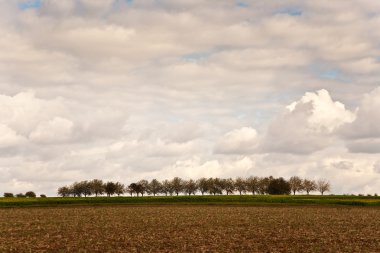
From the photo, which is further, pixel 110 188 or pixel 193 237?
pixel 110 188

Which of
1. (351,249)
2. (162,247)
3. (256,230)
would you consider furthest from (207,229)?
(351,249)

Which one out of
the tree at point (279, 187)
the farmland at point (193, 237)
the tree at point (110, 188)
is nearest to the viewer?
the farmland at point (193, 237)

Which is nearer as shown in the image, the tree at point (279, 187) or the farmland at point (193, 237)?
the farmland at point (193, 237)

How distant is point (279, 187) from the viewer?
17112cm

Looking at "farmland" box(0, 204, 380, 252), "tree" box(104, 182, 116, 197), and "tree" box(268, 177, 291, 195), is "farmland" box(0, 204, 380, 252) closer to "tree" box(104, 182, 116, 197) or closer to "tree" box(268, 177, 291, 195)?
"tree" box(268, 177, 291, 195)

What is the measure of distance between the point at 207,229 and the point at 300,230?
26.1 ft

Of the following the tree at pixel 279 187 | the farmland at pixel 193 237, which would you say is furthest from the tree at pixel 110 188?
the farmland at pixel 193 237

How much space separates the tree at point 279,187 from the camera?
557 feet

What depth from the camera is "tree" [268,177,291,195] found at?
557ft

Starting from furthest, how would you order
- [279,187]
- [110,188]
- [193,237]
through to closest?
[110,188] < [279,187] < [193,237]

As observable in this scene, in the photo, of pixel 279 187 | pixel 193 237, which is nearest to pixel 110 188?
pixel 279 187

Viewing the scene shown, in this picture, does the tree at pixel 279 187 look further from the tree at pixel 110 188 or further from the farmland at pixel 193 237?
the farmland at pixel 193 237

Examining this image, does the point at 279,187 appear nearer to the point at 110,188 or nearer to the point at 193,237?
the point at 110,188

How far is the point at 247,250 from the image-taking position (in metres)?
29.9
